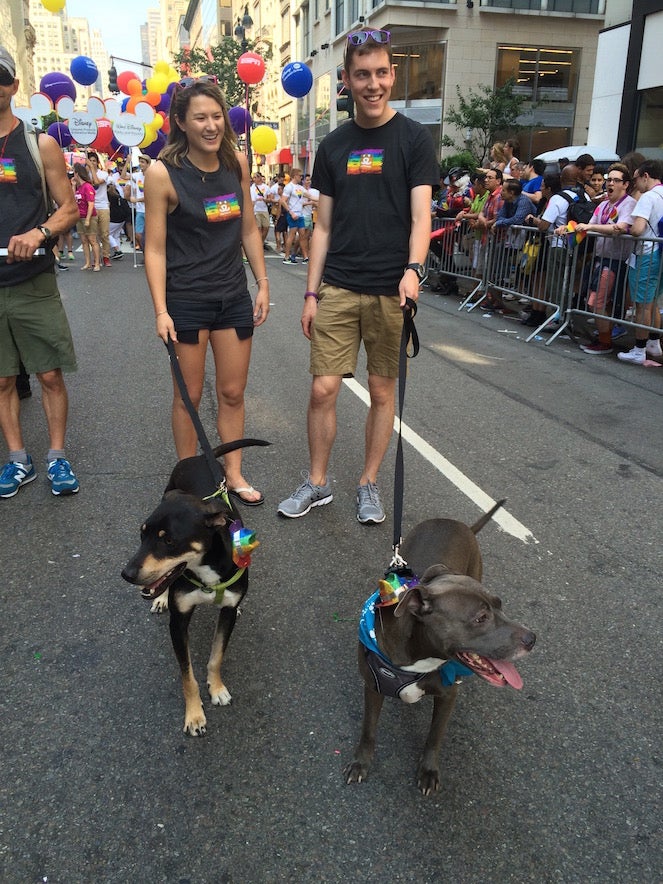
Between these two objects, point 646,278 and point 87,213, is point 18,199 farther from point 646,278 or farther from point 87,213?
point 87,213

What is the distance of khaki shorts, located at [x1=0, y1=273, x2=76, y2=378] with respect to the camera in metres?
3.96

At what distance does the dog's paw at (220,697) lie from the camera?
2500 millimetres

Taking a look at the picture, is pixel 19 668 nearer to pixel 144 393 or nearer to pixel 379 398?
pixel 379 398

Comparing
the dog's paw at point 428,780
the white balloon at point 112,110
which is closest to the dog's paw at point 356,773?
the dog's paw at point 428,780

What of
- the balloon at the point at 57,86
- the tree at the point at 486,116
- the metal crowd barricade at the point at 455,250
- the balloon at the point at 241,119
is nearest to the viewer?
the metal crowd barricade at the point at 455,250

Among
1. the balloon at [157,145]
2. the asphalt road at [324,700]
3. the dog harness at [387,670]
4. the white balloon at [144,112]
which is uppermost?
the white balloon at [144,112]

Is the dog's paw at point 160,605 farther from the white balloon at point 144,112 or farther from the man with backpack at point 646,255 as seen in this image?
the white balloon at point 144,112

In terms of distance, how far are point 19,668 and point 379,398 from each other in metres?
2.22

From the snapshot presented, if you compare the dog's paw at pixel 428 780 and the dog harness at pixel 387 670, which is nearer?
the dog harness at pixel 387 670

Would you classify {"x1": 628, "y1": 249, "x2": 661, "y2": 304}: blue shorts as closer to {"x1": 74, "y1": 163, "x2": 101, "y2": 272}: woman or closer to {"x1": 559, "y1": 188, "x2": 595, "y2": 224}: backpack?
{"x1": 559, "y1": 188, "x2": 595, "y2": 224}: backpack

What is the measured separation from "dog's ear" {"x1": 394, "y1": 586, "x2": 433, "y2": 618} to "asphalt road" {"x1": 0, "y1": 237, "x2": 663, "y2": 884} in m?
0.67

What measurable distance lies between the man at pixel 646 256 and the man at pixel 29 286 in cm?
597

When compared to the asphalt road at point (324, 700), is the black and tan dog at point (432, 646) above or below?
above

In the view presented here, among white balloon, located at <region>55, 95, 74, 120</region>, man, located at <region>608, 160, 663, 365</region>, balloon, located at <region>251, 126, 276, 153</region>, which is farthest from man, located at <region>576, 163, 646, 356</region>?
balloon, located at <region>251, 126, 276, 153</region>
